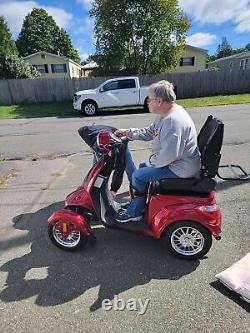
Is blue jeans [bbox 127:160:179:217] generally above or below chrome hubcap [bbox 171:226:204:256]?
above

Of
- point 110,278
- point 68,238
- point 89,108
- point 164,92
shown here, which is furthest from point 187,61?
point 110,278

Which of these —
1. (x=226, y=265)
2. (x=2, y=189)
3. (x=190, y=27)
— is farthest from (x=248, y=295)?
(x=190, y=27)

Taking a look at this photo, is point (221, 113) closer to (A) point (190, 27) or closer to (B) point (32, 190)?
(B) point (32, 190)

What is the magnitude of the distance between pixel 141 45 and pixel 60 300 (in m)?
24.4

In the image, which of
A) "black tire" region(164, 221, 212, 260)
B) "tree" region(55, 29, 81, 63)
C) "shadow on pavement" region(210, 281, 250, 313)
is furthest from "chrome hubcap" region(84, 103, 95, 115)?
"tree" region(55, 29, 81, 63)

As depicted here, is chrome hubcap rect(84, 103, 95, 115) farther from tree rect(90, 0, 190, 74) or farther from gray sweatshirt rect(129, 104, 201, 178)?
gray sweatshirt rect(129, 104, 201, 178)

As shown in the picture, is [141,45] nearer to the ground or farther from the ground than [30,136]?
farther from the ground

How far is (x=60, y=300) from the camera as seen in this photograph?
2.68 meters

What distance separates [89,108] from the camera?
15.3 metres

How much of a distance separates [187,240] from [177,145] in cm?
102

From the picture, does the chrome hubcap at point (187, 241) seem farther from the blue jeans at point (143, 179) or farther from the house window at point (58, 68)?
the house window at point (58, 68)

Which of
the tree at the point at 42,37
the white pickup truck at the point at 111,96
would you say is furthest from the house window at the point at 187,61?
the tree at the point at 42,37

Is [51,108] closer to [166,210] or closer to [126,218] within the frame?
[126,218]

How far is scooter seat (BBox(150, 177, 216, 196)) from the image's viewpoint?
3045 mm
